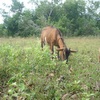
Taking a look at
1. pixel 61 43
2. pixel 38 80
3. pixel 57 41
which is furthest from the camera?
pixel 57 41

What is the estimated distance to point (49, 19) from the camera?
28859 mm

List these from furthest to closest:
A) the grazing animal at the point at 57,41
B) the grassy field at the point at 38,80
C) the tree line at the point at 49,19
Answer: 1. the tree line at the point at 49,19
2. the grazing animal at the point at 57,41
3. the grassy field at the point at 38,80

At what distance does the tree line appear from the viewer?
94.1 feet

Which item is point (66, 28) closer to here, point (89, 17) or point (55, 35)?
point (89, 17)

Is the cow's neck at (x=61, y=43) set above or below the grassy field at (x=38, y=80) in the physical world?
above

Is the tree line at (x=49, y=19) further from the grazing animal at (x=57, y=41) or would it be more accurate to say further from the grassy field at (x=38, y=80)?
the grassy field at (x=38, y=80)

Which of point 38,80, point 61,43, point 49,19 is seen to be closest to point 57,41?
point 61,43

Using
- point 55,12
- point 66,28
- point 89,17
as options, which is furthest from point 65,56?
point 89,17

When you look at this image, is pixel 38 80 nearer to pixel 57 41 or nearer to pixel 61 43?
pixel 61 43

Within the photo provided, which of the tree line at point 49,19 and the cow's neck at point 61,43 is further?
the tree line at point 49,19

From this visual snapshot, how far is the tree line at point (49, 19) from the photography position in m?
28.7

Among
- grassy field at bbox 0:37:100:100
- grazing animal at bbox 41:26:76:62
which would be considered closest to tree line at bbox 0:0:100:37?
grazing animal at bbox 41:26:76:62

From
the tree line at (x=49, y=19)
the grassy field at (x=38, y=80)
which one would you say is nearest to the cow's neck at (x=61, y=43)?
the grassy field at (x=38, y=80)

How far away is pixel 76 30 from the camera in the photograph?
→ 29984mm
